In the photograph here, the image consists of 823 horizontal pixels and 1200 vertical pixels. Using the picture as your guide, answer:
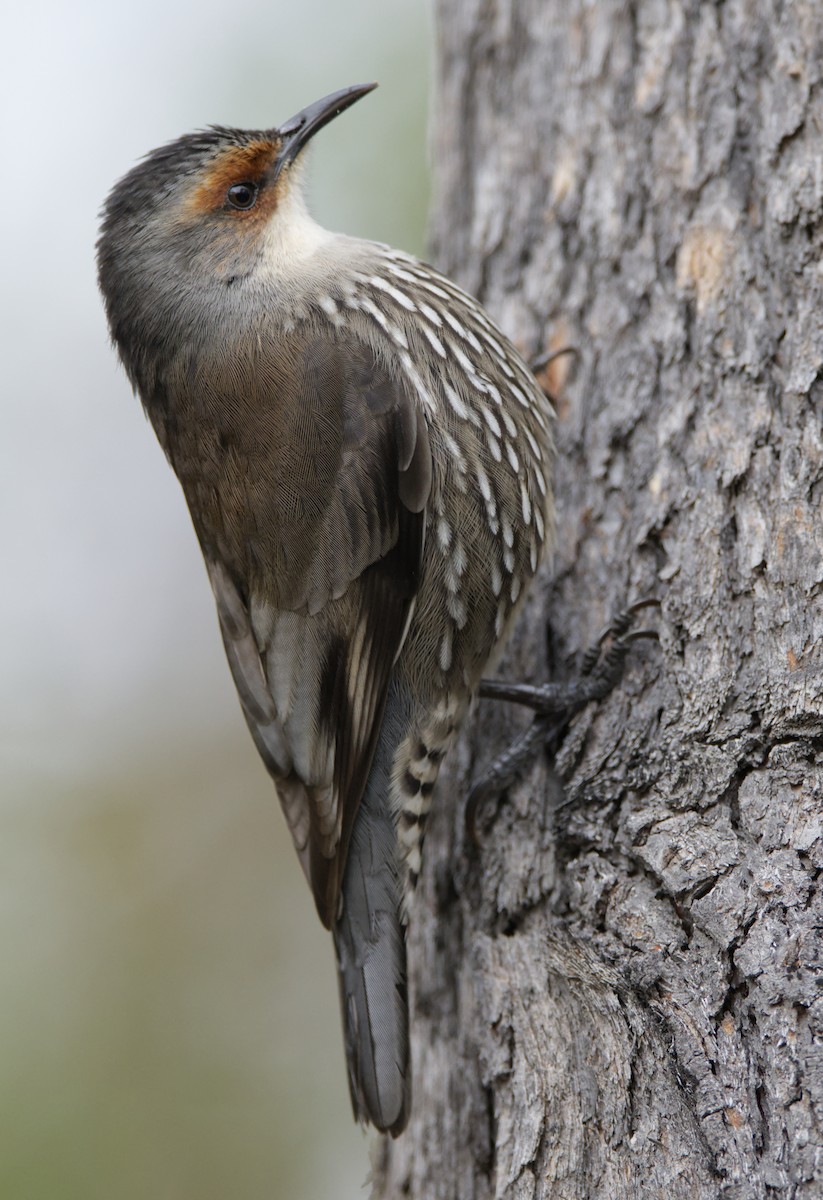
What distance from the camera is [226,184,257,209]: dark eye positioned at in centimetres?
322

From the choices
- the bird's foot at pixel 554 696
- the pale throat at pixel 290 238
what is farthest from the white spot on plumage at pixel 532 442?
the pale throat at pixel 290 238

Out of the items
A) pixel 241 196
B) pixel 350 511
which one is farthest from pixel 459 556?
pixel 241 196

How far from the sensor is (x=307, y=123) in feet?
10.9

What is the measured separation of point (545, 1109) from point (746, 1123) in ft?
1.57

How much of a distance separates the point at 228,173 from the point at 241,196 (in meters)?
0.08

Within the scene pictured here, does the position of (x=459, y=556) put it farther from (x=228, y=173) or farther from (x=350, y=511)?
(x=228, y=173)

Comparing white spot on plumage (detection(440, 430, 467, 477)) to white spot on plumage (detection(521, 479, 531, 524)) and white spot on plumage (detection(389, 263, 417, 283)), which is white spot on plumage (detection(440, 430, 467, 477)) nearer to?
white spot on plumage (detection(521, 479, 531, 524))

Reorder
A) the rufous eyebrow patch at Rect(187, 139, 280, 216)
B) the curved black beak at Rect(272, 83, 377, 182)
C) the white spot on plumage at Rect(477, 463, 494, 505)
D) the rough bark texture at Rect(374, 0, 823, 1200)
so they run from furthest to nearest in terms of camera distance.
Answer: the curved black beak at Rect(272, 83, 377, 182) → the rufous eyebrow patch at Rect(187, 139, 280, 216) → the white spot on plumage at Rect(477, 463, 494, 505) → the rough bark texture at Rect(374, 0, 823, 1200)

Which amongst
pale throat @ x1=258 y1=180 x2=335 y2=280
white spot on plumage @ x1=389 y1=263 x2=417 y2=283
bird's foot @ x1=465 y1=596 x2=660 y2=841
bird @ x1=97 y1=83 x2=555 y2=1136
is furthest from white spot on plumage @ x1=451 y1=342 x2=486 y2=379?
bird's foot @ x1=465 y1=596 x2=660 y2=841

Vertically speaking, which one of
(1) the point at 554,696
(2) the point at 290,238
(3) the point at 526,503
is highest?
(2) the point at 290,238

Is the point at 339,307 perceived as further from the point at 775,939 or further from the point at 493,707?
the point at 775,939

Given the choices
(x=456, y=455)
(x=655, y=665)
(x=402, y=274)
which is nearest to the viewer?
(x=655, y=665)

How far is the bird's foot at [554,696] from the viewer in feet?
8.54

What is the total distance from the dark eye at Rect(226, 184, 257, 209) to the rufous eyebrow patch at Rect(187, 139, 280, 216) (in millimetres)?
12
